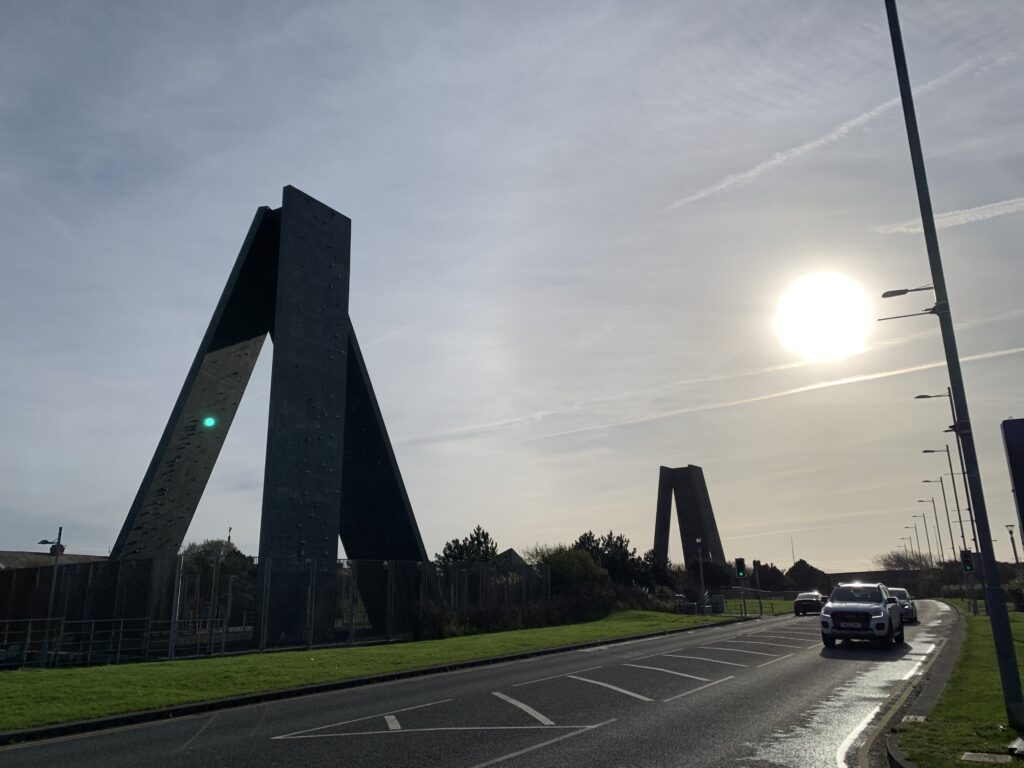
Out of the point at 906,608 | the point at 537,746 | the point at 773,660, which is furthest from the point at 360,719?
the point at 906,608

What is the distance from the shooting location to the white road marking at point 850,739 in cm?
849

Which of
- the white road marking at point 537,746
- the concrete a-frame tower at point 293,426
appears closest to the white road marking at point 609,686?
the white road marking at point 537,746

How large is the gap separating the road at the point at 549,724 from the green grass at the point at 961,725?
32.7 inches

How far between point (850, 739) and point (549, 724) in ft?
13.1

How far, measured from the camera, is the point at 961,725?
9594 millimetres

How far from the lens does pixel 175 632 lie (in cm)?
2291

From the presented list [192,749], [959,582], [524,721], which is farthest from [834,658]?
[959,582]

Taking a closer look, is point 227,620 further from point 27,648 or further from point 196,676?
point 196,676

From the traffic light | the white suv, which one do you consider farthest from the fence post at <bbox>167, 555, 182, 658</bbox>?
the traffic light

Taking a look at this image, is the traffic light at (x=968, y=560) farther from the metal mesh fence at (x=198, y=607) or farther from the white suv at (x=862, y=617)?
the metal mesh fence at (x=198, y=607)

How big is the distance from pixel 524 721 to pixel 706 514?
7777cm

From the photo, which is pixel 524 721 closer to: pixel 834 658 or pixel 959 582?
pixel 834 658

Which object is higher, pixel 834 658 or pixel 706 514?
pixel 706 514

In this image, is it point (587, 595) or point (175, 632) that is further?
point (587, 595)
